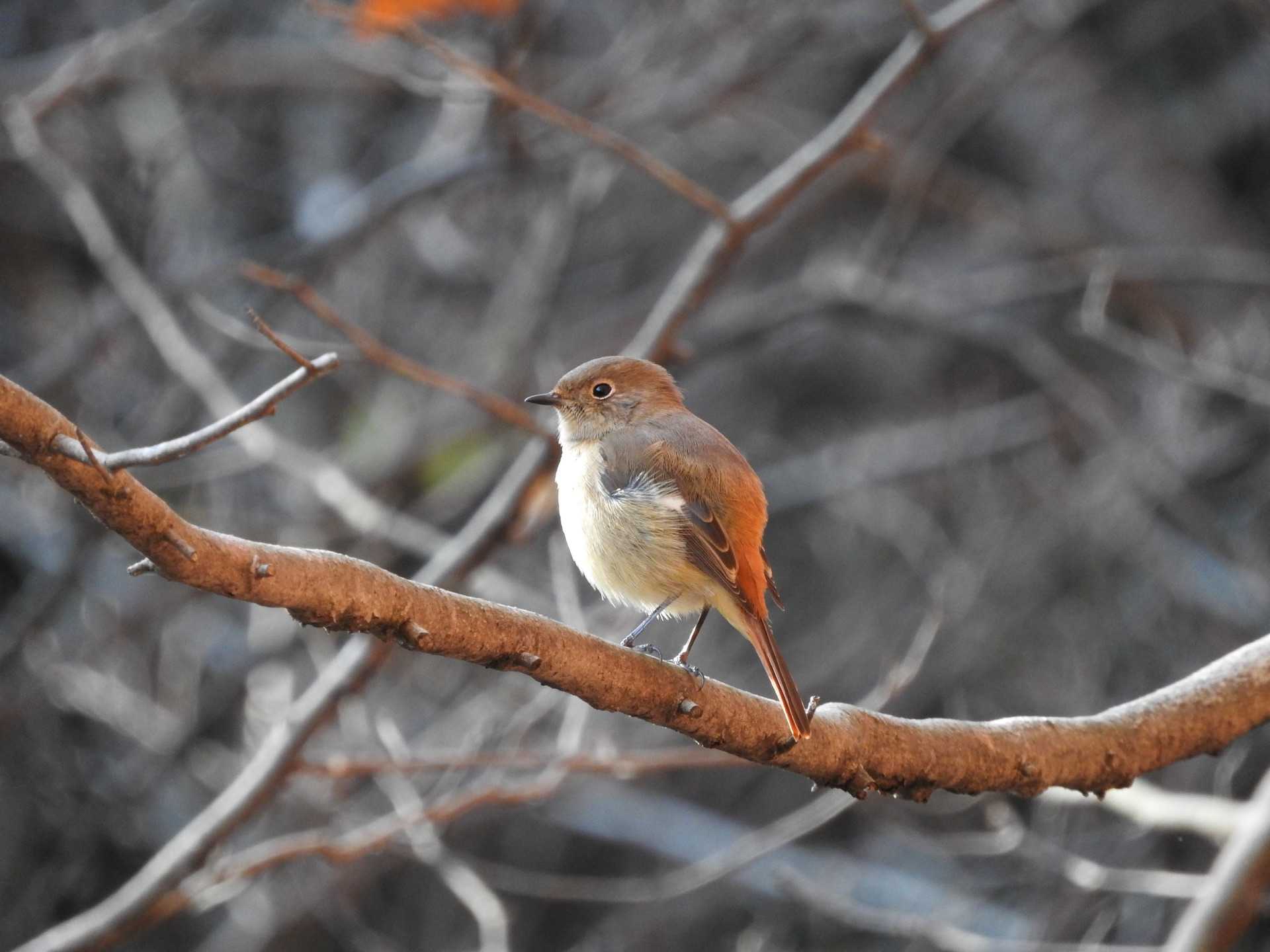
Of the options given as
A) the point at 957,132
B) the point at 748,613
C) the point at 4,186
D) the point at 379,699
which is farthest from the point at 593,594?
the point at 4,186

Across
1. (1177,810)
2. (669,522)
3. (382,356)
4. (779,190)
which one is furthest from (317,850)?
(1177,810)

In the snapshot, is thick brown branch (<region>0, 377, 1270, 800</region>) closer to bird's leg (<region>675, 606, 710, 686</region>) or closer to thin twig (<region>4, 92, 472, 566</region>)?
bird's leg (<region>675, 606, 710, 686</region>)

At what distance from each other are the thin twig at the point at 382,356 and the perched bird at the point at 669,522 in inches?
9.8

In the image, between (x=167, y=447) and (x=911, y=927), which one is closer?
(x=167, y=447)

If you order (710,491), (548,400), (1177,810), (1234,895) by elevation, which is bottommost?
(1234,895)

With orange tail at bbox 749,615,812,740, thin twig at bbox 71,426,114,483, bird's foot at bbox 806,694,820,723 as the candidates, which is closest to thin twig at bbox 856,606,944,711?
orange tail at bbox 749,615,812,740

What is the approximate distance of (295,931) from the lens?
6.04m

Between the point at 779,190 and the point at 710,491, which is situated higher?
the point at 779,190

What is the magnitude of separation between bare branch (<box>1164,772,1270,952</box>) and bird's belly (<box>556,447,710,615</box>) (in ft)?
4.83

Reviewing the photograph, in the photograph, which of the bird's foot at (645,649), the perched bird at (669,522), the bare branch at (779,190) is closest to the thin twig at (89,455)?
the bird's foot at (645,649)

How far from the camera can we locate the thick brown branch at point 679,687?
181cm

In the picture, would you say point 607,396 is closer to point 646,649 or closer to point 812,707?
point 646,649

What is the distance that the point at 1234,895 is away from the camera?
3.40 meters

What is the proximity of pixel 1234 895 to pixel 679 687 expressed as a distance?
1.79m
